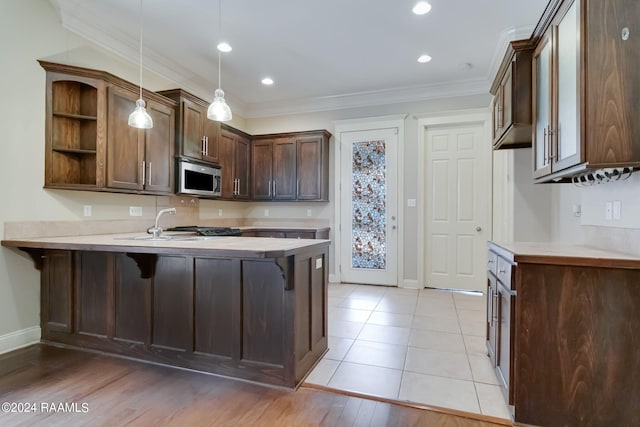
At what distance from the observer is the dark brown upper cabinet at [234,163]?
453 centimetres

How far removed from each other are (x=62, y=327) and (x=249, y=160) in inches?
127

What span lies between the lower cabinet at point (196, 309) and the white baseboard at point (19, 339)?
0.21 ft

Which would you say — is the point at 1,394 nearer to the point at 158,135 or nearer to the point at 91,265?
the point at 91,265

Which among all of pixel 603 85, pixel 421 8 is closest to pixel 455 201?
pixel 421 8

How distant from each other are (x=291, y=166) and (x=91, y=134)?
2.61 m

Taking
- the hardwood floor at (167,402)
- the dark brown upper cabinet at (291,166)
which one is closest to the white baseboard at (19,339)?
the hardwood floor at (167,402)

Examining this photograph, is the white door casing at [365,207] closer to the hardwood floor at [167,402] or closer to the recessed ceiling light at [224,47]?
the recessed ceiling light at [224,47]

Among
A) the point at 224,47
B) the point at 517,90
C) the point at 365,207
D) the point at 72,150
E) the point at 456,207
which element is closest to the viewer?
the point at 517,90

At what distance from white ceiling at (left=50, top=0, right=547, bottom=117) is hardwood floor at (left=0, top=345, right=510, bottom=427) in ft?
9.54

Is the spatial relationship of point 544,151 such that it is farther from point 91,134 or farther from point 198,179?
point 91,134

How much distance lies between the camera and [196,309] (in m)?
2.24

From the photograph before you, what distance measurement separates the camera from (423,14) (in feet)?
9.56

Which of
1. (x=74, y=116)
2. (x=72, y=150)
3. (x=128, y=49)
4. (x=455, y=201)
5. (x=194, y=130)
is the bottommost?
(x=455, y=201)

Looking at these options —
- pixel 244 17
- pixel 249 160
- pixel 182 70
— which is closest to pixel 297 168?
pixel 249 160
